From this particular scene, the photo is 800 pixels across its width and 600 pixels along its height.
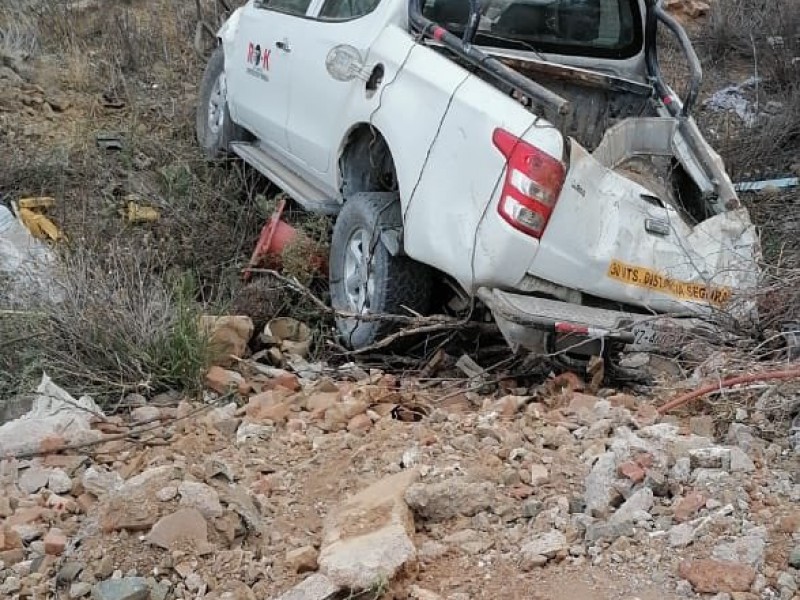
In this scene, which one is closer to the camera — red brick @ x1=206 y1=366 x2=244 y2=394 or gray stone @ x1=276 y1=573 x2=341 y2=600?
gray stone @ x1=276 y1=573 x2=341 y2=600

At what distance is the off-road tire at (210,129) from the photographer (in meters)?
7.76

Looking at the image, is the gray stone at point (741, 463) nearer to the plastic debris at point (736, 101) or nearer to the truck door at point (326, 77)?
the truck door at point (326, 77)

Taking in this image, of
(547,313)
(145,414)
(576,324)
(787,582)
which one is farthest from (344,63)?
(787,582)

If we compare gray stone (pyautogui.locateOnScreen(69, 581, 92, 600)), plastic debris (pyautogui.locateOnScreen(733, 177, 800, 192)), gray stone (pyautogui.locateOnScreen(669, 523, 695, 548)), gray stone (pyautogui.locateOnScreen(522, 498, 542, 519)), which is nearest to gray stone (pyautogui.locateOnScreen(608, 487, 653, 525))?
gray stone (pyautogui.locateOnScreen(669, 523, 695, 548))

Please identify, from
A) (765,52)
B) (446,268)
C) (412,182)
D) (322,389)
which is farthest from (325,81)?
(765,52)

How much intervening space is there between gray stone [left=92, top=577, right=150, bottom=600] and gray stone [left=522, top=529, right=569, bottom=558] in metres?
1.03

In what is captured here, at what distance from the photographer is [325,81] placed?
5.88 metres

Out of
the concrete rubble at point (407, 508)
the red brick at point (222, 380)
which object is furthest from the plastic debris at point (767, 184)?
the red brick at point (222, 380)

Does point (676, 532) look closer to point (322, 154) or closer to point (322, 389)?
point (322, 389)

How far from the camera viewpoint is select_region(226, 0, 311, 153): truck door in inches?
255

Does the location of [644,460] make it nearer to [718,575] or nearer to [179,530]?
[718,575]

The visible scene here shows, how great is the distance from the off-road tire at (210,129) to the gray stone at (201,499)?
190 inches

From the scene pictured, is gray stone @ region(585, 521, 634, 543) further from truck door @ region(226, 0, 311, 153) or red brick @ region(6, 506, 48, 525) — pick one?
truck door @ region(226, 0, 311, 153)

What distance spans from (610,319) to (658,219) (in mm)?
540
